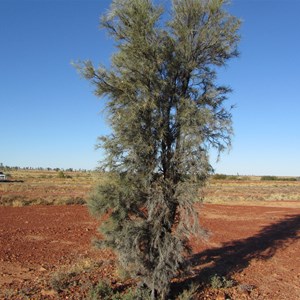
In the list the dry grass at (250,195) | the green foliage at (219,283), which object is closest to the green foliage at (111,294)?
the green foliage at (219,283)

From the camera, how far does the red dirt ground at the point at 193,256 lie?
9.12m

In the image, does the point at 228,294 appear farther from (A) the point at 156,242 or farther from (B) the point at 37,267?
(B) the point at 37,267

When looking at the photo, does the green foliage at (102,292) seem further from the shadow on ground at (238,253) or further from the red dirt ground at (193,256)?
the shadow on ground at (238,253)

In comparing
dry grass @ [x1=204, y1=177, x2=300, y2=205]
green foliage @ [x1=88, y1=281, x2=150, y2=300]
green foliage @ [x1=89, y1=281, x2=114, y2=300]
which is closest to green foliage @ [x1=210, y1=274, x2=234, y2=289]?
green foliage @ [x1=88, y1=281, x2=150, y2=300]

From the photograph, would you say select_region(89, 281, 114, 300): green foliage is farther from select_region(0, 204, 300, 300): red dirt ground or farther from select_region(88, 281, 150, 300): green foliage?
select_region(0, 204, 300, 300): red dirt ground

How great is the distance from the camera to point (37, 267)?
36.0 ft

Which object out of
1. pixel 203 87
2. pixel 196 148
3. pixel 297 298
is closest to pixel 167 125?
pixel 196 148

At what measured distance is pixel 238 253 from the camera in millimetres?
13406

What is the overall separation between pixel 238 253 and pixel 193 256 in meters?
1.90

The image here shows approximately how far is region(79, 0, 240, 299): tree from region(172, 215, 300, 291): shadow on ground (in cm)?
134

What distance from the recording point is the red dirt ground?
9117 millimetres

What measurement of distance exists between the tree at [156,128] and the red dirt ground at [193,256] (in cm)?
109

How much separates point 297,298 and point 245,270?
2276 millimetres

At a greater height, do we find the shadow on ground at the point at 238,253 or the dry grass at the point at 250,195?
the dry grass at the point at 250,195
